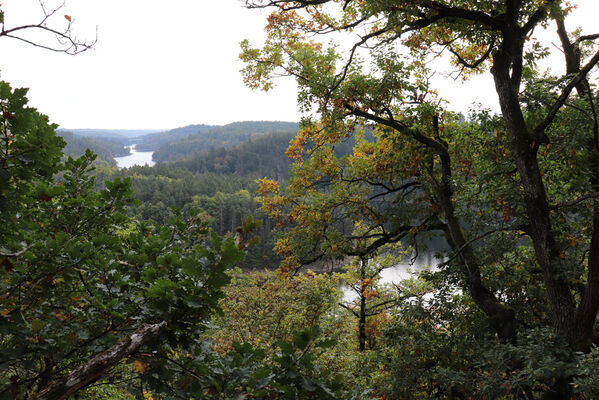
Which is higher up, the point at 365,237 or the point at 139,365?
the point at 139,365

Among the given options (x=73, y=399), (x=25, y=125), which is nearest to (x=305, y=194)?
(x=73, y=399)

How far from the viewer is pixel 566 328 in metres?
5.38

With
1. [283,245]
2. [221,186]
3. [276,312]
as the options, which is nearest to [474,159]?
[283,245]

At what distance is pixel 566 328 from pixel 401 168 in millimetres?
4491

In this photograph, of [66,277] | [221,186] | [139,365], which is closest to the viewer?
[139,365]

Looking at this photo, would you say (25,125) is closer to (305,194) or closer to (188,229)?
(188,229)

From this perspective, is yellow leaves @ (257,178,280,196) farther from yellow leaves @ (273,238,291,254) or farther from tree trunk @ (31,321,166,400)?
tree trunk @ (31,321,166,400)

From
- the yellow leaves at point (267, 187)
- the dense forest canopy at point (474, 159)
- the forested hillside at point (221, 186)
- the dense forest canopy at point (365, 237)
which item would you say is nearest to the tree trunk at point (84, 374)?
the dense forest canopy at point (365, 237)

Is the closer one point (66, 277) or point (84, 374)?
point (84, 374)

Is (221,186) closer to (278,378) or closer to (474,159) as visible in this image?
(474,159)

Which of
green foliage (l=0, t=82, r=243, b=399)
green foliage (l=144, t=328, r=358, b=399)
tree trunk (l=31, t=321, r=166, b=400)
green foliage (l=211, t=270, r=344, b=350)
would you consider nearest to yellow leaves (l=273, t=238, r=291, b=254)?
green foliage (l=0, t=82, r=243, b=399)

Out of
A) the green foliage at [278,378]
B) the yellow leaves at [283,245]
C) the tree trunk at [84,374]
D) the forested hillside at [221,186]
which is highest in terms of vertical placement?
the tree trunk at [84,374]

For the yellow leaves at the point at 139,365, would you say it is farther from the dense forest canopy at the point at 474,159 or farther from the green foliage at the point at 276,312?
the green foliage at the point at 276,312

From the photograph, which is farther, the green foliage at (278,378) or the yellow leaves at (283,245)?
the yellow leaves at (283,245)
